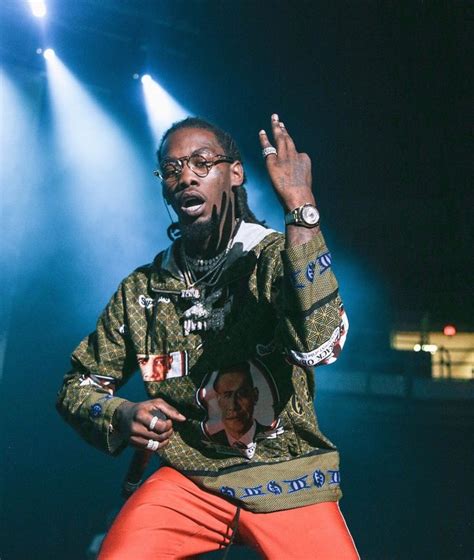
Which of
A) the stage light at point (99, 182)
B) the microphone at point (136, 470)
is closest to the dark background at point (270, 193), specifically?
the stage light at point (99, 182)

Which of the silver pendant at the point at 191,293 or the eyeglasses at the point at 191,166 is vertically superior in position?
the eyeglasses at the point at 191,166

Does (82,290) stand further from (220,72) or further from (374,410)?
(374,410)

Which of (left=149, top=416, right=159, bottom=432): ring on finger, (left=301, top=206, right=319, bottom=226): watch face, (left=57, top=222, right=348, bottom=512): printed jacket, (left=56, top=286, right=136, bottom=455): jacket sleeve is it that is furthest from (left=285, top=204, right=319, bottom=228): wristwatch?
(left=56, top=286, right=136, bottom=455): jacket sleeve

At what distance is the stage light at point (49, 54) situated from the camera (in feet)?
19.7

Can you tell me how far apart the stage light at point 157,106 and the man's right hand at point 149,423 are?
16.1ft

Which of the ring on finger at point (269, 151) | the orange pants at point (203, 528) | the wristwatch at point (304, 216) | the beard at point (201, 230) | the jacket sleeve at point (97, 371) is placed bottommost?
the orange pants at point (203, 528)

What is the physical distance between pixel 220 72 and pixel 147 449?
5151 mm

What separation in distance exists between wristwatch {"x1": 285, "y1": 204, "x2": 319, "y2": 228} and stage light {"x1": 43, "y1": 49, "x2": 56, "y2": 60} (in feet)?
17.2

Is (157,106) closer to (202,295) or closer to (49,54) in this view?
(49,54)

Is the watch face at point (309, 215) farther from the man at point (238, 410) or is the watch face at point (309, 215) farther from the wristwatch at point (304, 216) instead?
the man at point (238, 410)

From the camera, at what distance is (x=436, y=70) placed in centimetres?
533

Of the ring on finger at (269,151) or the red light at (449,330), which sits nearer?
the ring on finger at (269,151)

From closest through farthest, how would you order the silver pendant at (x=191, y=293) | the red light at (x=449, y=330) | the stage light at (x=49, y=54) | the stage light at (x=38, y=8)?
the silver pendant at (x=191, y=293) < the stage light at (x=38, y=8) < the stage light at (x=49, y=54) < the red light at (x=449, y=330)

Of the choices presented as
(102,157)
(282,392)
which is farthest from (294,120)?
(282,392)
